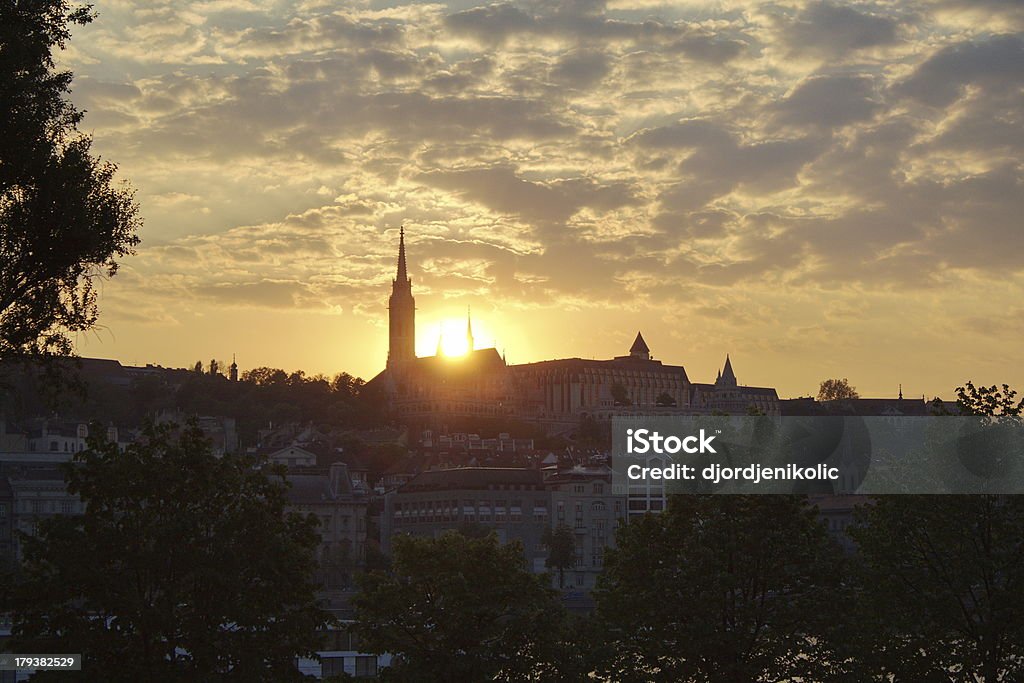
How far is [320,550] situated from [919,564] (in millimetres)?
109412

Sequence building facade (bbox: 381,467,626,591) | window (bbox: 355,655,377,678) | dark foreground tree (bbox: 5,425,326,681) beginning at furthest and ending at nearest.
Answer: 1. building facade (bbox: 381,467,626,591)
2. window (bbox: 355,655,377,678)
3. dark foreground tree (bbox: 5,425,326,681)

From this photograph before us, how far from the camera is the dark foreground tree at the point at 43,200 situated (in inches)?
947

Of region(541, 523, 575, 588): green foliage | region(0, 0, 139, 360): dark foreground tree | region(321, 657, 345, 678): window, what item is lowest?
region(321, 657, 345, 678): window

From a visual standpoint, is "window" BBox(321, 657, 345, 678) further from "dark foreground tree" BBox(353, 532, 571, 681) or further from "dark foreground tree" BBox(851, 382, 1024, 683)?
"dark foreground tree" BBox(851, 382, 1024, 683)

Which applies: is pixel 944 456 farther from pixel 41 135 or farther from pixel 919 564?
pixel 41 135

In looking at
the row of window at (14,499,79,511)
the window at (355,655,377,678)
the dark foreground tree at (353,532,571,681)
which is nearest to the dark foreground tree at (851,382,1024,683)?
the dark foreground tree at (353,532,571,681)

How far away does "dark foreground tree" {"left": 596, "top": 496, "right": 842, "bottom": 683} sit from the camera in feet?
120

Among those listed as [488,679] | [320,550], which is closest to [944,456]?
[488,679]

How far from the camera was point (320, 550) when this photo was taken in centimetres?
14175

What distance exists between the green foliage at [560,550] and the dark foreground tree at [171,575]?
103 m

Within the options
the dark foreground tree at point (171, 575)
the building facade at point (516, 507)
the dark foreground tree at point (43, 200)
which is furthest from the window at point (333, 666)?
the building facade at point (516, 507)

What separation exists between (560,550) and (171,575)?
10562 centimetres

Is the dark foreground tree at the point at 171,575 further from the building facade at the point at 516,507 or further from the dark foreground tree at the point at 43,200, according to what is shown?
the building facade at the point at 516,507

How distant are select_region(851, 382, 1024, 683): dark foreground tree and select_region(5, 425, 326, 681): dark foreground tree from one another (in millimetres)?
→ 11720
